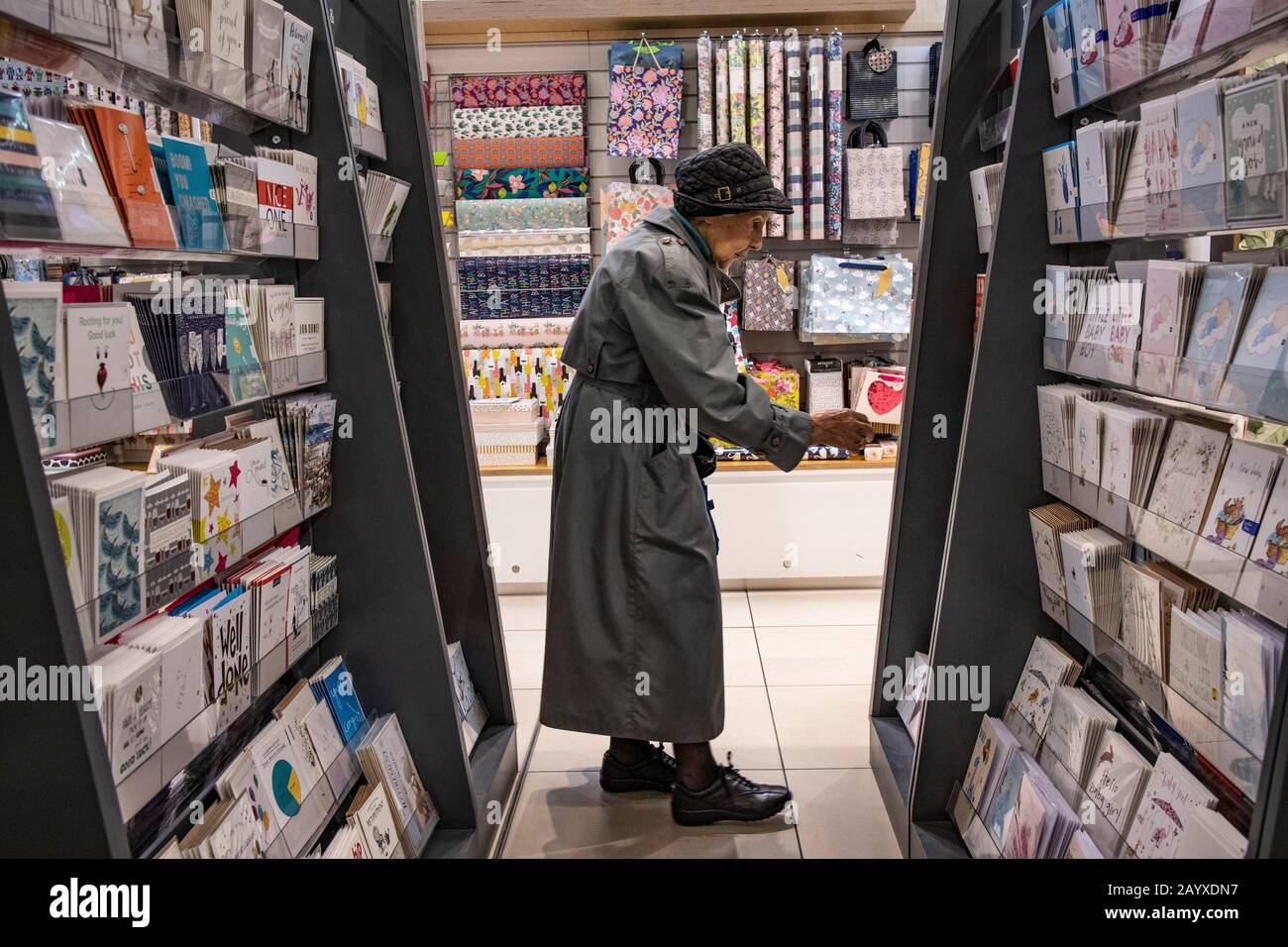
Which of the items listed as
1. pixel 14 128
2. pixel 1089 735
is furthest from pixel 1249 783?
pixel 14 128

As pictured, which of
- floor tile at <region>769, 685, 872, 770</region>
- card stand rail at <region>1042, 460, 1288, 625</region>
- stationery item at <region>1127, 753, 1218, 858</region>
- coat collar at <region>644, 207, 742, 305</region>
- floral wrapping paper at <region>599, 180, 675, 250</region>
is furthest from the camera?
floral wrapping paper at <region>599, 180, 675, 250</region>

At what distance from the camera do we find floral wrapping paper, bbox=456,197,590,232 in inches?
197

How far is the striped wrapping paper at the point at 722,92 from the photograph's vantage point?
479 cm

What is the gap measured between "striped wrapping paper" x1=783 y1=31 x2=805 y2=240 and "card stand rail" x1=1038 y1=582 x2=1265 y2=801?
2.99 m

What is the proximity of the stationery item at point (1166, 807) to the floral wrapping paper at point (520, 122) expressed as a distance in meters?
4.20

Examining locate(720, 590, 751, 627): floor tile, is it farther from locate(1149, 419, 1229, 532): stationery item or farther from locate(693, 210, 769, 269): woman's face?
locate(1149, 419, 1229, 532): stationery item

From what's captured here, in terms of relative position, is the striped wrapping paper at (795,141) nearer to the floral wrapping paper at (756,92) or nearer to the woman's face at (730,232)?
the floral wrapping paper at (756,92)

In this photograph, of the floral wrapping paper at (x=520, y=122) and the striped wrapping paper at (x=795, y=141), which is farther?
the floral wrapping paper at (x=520, y=122)

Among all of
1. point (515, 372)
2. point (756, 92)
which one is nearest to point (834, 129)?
point (756, 92)

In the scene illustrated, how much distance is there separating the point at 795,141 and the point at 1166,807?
386cm

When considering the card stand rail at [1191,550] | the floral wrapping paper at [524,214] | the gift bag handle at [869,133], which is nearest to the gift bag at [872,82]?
the gift bag handle at [869,133]

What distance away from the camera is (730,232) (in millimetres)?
2762

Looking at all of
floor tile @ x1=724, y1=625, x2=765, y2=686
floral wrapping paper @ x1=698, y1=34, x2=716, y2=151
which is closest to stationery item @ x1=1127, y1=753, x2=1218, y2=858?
floor tile @ x1=724, y1=625, x2=765, y2=686

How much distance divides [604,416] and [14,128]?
163 centimetres
